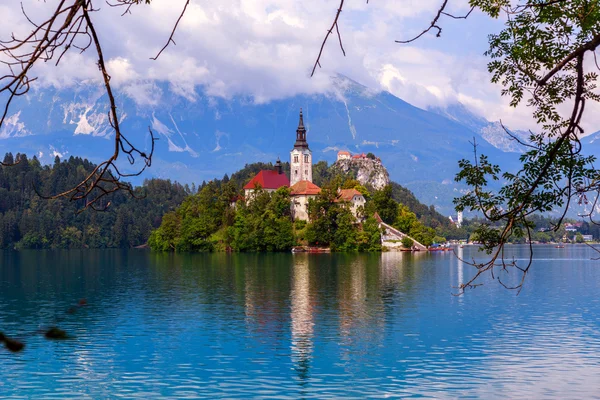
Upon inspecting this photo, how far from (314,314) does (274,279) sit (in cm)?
2942

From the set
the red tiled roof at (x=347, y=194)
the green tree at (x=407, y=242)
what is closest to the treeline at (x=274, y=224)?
the red tiled roof at (x=347, y=194)

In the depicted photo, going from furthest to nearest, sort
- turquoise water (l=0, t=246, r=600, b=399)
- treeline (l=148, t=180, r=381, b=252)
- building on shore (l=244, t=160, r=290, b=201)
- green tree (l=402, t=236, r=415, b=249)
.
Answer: building on shore (l=244, t=160, r=290, b=201) < green tree (l=402, t=236, r=415, b=249) < treeline (l=148, t=180, r=381, b=252) < turquoise water (l=0, t=246, r=600, b=399)

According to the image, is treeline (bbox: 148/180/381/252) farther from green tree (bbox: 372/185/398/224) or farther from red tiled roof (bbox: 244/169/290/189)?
red tiled roof (bbox: 244/169/290/189)

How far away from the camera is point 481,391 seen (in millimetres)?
27828

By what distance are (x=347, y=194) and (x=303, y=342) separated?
415ft

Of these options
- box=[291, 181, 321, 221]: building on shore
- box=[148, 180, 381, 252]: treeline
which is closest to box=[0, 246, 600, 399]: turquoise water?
box=[148, 180, 381, 252]: treeline

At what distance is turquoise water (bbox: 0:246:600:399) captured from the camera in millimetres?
28531

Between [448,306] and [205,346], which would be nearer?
[205,346]

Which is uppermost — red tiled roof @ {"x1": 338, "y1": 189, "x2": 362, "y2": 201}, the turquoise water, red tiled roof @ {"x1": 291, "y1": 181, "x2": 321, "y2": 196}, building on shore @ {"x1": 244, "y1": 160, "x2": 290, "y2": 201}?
building on shore @ {"x1": 244, "y1": 160, "x2": 290, "y2": 201}

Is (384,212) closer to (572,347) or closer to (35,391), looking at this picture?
(572,347)

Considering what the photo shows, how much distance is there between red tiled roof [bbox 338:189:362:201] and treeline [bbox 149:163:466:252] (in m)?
3.05

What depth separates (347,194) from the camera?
536 feet

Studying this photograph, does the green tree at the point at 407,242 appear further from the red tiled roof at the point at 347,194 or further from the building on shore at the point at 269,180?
the building on shore at the point at 269,180

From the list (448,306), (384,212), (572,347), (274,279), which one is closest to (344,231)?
(384,212)
